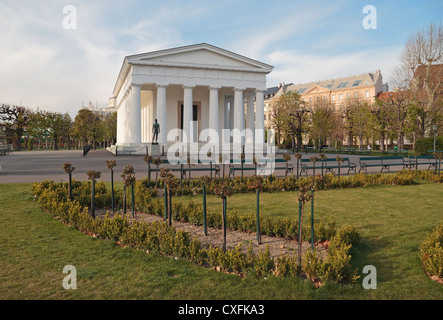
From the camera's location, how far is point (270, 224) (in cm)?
642

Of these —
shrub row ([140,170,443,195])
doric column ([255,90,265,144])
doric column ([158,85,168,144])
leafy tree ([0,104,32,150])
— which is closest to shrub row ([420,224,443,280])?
shrub row ([140,170,443,195])

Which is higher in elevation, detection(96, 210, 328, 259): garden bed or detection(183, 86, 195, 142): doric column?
detection(183, 86, 195, 142): doric column

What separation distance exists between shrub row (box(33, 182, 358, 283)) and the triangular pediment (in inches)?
1183

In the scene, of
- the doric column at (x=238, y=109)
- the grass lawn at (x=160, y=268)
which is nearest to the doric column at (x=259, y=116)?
the doric column at (x=238, y=109)

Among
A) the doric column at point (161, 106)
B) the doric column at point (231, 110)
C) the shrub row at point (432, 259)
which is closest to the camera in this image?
the shrub row at point (432, 259)

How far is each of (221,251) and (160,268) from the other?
0.93 m

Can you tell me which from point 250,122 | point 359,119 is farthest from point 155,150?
point 359,119

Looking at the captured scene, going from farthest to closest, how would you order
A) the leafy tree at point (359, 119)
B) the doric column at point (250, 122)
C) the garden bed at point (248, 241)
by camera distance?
1. the leafy tree at point (359, 119)
2. the doric column at point (250, 122)
3. the garden bed at point (248, 241)

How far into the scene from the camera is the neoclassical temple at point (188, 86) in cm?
3522

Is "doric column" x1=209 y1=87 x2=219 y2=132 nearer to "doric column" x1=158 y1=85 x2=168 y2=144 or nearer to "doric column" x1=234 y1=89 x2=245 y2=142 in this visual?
"doric column" x1=234 y1=89 x2=245 y2=142

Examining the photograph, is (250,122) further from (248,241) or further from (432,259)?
(432,259)

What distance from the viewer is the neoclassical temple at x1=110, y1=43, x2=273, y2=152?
3522 cm

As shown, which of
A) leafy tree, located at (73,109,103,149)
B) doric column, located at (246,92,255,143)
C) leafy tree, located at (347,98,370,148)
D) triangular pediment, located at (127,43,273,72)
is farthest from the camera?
leafy tree, located at (73,109,103,149)

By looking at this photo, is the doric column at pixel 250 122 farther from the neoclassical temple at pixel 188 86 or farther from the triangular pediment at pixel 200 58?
the triangular pediment at pixel 200 58
